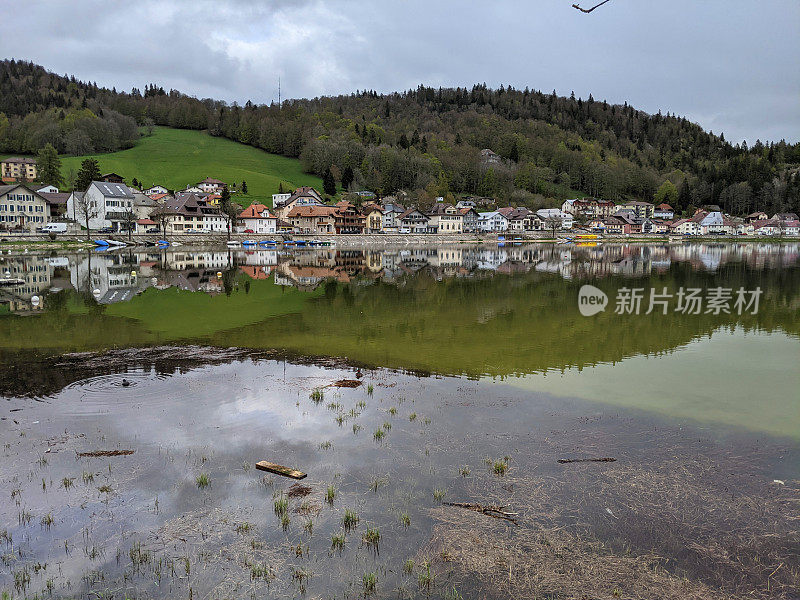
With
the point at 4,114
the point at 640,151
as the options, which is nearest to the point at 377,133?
the point at 4,114

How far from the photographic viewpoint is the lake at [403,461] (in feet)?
16.5

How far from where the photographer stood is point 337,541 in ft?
17.9

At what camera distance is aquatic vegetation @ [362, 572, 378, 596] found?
4.76 m

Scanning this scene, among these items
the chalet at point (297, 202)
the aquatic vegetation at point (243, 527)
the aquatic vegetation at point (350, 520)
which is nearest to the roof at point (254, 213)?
the chalet at point (297, 202)

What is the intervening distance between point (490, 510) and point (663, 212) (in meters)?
157

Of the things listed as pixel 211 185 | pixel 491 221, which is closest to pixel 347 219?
pixel 211 185

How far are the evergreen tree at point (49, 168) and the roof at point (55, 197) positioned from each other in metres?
13.9

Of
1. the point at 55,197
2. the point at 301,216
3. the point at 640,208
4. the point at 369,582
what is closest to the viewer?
the point at 369,582

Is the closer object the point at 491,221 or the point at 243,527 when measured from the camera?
the point at 243,527

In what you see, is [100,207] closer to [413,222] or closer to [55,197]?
[55,197]

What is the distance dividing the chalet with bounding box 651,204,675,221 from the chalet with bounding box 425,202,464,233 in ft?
220

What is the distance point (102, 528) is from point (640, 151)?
216992mm

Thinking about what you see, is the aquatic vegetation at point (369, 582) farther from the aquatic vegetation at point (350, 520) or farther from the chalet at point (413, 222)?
the chalet at point (413, 222)

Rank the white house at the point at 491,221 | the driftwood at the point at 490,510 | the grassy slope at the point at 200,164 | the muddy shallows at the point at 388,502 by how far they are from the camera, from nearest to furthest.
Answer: the muddy shallows at the point at 388,502, the driftwood at the point at 490,510, the grassy slope at the point at 200,164, the white house at the point at 491,221
